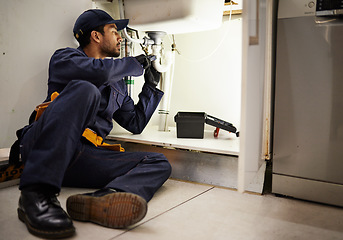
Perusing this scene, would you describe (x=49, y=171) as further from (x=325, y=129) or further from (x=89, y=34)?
(x=325, y=129)

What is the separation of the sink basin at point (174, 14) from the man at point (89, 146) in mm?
129

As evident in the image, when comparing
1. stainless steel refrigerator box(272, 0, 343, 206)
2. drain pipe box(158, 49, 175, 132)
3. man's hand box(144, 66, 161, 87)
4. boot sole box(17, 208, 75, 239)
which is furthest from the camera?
drain pipe box(158, 49, 175, 132)

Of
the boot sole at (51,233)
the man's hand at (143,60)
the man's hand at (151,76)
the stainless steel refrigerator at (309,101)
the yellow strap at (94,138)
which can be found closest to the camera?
the boot sole at (51,233)

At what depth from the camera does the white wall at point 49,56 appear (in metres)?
1.44

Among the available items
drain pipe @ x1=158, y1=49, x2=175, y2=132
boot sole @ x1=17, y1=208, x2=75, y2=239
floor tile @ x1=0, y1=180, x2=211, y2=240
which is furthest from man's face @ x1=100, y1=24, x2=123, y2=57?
boot sole @ x1=17, y1=208, x2=75, y2=239

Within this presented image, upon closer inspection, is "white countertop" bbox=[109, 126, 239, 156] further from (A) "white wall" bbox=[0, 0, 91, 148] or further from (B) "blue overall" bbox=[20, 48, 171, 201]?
(A) "white wall" bbox=[0, 0, 91, 148]

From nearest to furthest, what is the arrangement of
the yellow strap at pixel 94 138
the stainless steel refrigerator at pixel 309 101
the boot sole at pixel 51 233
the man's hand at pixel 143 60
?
the boot sole at pixel 51 233, the stainless steel refrigerator at pixel 309 101, the yellow strap at pixel 94 138, the man's hand at pixel 143 60

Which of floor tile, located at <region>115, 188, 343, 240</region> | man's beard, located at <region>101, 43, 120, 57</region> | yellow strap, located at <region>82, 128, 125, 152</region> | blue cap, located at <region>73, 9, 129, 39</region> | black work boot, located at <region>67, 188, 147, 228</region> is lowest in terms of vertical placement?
floor tile, located at <region>115, 188, 343, 240</region>

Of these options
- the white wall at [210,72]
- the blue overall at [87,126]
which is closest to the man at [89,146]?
the blue overall at [87,126]

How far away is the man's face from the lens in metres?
1.54

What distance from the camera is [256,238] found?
3.27 ft

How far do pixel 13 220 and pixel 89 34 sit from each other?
2.81 feet

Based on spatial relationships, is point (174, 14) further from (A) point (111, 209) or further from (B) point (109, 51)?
(A) point (111, 209)

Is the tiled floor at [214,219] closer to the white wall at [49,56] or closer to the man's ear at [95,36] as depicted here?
the white wall at [49,56]
